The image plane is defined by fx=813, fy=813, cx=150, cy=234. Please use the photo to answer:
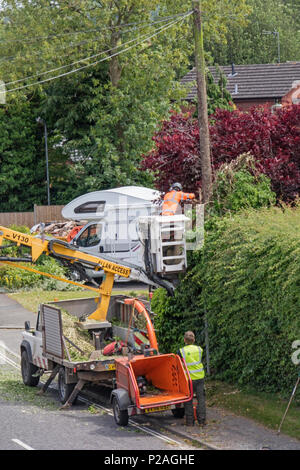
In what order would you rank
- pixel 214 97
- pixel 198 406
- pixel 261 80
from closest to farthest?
pixel 198 406 < pixel 214 97 < pixel 261 80

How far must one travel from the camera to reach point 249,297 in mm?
14602

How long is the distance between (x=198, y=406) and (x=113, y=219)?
18136mm

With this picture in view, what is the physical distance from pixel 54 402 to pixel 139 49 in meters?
26.5

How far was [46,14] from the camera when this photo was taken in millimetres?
38625

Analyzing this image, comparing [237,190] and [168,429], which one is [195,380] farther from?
[237,190]

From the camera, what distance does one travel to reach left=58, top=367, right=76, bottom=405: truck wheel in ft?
49.8

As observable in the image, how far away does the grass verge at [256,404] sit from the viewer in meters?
13.0

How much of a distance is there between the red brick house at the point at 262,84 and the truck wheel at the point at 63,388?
35809 mm

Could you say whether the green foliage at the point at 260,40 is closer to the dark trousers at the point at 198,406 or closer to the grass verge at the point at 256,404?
the grass verge at the point at 256,404

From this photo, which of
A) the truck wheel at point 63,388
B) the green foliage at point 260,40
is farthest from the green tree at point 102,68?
the green foliage at point 260,40

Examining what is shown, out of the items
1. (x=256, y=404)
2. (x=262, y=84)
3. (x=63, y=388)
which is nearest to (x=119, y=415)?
(x=63, y=388)

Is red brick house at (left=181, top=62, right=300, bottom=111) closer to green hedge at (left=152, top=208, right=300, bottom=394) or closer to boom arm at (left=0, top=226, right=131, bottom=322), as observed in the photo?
boom arm at (left=0, top=226, right=131, bottom=322)

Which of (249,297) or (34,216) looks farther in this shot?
(34,216)

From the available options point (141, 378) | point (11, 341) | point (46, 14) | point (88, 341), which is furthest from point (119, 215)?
point (141, 378)
